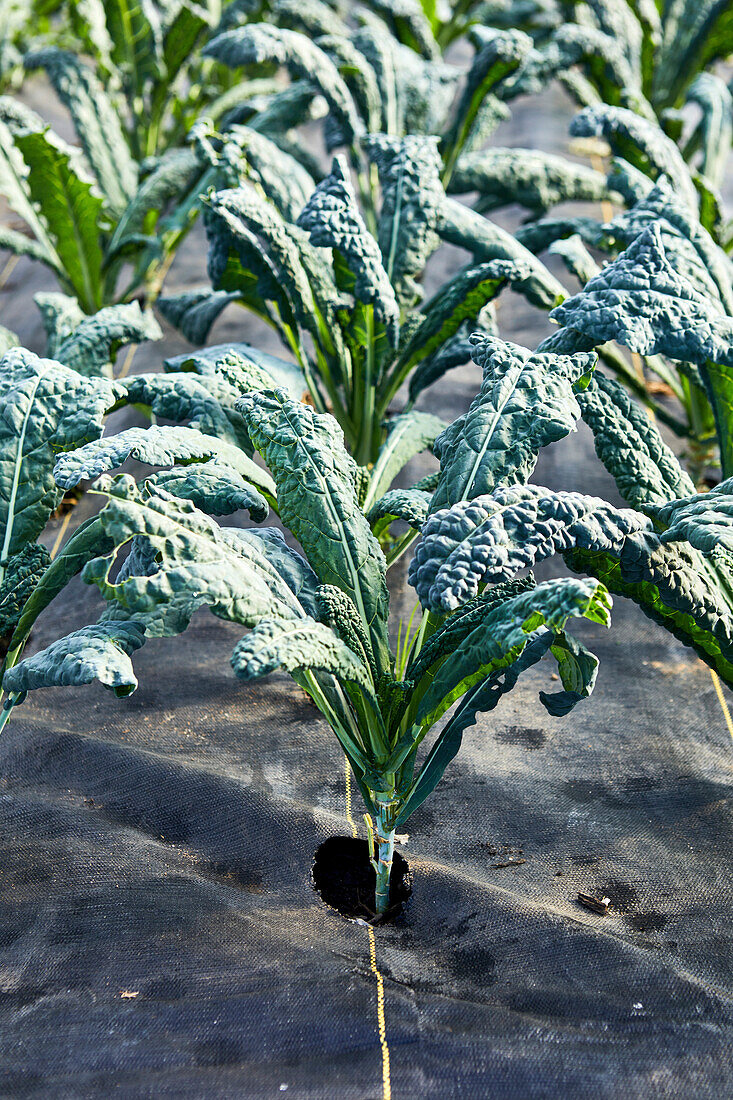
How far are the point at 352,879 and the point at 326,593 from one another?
1.41 feet

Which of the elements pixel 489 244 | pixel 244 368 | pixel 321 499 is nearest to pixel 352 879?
pixel 321 499

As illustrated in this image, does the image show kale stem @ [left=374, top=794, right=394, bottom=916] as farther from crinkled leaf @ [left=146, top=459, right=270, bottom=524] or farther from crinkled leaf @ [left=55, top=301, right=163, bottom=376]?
crinkled leaf @ [left=55, top=301, right=163, bottom=376]

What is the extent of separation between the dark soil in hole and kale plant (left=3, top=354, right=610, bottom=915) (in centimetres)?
3

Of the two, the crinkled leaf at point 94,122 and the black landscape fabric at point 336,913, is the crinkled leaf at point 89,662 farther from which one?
the crinkled leaf at point 94,122

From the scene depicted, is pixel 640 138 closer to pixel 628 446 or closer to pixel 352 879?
pixel 628 446

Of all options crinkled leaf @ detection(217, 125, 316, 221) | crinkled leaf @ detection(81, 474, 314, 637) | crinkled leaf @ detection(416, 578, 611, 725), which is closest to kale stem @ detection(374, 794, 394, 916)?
crinkled leaf @ detection(416, 578, 611, 725)

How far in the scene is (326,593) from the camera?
1.20 metres

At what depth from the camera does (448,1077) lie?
1033mm

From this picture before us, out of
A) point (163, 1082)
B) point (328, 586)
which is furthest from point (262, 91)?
point (163, 1082)

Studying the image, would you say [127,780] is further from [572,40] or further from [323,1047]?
[572,40]

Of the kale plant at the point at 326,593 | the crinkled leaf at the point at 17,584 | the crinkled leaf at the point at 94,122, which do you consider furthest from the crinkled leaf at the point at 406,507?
the crinkled leaf at the point at 94,122

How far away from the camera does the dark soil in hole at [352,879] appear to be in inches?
49.8

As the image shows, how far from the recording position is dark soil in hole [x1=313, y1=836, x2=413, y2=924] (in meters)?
1.27

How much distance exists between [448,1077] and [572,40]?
2725 millimetres
